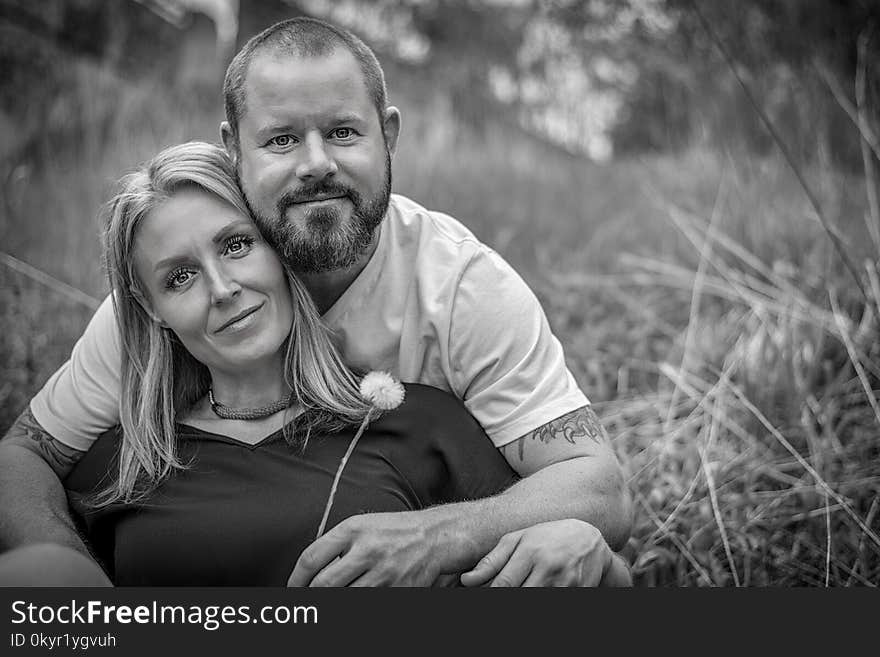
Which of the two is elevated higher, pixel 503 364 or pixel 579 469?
pixel 503 364

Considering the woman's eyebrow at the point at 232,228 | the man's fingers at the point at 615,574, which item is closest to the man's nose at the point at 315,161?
the woman's eyebrow at the point at 232,228

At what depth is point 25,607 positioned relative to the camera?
5.84 feet

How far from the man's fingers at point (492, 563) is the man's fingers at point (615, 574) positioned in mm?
251

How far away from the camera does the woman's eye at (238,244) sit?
214cm

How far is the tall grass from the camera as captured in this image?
2775 mm

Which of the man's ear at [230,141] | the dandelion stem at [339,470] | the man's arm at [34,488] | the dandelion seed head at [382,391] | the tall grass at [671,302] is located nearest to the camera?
the dandelion stem at [339,470]

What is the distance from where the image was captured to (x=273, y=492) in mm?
2023

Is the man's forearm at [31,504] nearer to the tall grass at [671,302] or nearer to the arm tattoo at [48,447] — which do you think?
the arm tattoo at [48,447]

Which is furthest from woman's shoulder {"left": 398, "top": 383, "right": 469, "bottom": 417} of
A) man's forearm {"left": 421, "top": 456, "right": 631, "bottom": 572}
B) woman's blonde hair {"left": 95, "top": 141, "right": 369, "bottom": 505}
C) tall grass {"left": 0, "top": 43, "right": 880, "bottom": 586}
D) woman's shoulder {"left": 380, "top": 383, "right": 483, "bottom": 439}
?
tall grass {"left": 0, "top": 43, "right": 880, "bottom": 586}

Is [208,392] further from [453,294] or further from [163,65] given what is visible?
[163,65]

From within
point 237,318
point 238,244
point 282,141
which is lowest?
point 237,318

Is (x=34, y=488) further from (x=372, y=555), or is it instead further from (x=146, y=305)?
(x=372, y=555)

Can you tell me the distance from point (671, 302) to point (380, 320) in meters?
2.02

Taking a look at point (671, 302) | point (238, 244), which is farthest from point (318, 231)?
point (671, 302)
